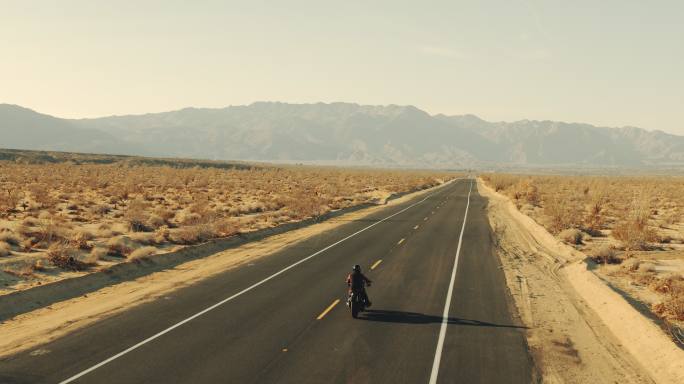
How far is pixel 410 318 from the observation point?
14297mm

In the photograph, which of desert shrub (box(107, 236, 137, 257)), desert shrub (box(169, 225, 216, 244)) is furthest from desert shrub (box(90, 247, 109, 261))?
desert shrub (box(169, 225, 216, 244))

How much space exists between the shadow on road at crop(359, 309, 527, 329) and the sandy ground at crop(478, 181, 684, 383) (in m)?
1.21

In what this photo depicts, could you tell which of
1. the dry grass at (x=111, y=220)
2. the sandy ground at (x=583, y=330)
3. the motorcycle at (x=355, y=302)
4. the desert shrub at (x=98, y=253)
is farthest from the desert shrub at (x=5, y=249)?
the sandy ground at (x=583, y=330)

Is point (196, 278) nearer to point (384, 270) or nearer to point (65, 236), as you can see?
point (384, 270)

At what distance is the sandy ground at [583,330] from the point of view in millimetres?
10992

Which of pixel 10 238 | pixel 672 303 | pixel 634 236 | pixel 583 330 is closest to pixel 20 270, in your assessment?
pixel 10 238

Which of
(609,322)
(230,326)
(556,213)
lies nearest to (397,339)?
(230,326)

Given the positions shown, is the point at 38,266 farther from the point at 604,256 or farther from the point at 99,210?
the point at 604,256

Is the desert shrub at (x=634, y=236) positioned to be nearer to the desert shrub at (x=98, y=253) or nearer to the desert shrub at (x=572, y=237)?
the desert shrub at (x=572, y=237)

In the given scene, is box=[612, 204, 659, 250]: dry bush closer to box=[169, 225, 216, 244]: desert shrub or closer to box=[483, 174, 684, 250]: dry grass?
box=[483, 174, 684, 250]: dry grass

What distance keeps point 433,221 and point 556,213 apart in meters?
8.18

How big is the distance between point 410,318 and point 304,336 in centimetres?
309

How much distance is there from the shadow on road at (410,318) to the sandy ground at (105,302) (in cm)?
676

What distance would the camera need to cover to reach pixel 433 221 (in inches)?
1544
